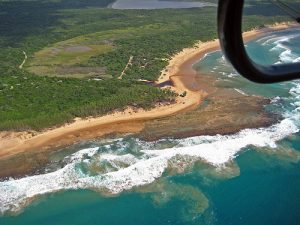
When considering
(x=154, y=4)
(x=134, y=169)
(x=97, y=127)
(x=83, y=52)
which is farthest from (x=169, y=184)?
(x=154, y=4)

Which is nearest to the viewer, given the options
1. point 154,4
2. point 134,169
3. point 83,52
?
point 134,169

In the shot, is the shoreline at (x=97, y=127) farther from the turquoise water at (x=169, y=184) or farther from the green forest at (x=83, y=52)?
the turquoise water at (x=169, y=184)

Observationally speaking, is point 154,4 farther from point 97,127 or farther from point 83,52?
point 97,127

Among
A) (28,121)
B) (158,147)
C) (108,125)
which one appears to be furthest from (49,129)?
(158,147)

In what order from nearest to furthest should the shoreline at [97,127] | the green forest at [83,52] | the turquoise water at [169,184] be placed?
the turquoise water at [169,184] < the shoreline at [97,127] < the green forest at [83,52]

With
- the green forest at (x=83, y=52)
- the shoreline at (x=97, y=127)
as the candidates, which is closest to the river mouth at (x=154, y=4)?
the green forest at (x=83, y=52)

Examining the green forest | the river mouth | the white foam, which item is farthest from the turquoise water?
the river mouth

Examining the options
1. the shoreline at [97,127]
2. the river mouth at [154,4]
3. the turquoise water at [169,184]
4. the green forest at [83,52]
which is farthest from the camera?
the river mouth at [154,4]

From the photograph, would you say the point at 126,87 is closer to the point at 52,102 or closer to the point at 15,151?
the point at 52,102
